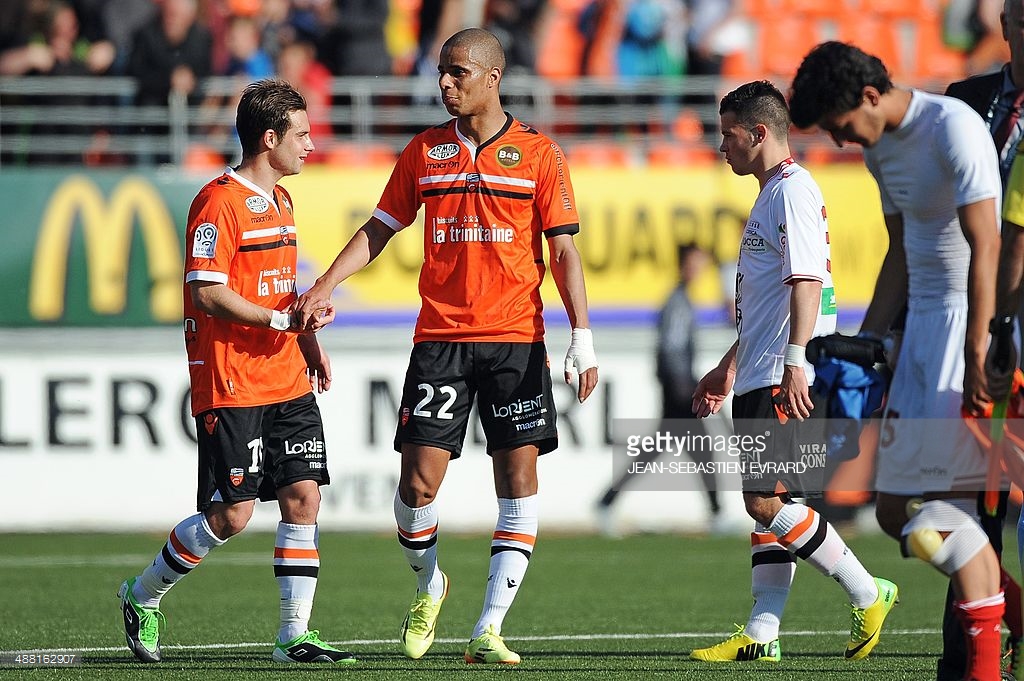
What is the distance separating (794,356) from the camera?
6.03 m

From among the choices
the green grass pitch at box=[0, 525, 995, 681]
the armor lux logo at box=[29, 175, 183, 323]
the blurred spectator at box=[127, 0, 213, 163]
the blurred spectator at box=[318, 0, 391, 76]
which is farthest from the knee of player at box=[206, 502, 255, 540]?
the blurred spectator at box=[318, 0, 391, 76]

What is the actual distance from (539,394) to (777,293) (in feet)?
3.69

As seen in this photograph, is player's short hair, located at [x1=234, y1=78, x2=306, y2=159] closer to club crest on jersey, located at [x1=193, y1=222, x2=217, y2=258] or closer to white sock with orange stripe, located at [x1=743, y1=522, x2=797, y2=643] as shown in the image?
club crest on jersey, located at [x1=193, y1=222, x2=217, y2=258]

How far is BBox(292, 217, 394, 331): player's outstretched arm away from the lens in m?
6.47

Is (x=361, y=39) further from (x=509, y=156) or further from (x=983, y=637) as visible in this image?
(x=983, y=637)

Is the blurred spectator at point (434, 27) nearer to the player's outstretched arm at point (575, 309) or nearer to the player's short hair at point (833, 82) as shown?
the player's outstretched arm at point (575, 309)

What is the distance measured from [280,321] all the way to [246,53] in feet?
32.5

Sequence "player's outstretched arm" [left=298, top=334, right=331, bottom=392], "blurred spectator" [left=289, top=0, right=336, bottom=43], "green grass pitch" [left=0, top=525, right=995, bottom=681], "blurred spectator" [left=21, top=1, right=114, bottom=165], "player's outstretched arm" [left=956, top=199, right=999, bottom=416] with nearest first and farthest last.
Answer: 1. "player's outstretched arm" [left=956, top=199, right=999, bottom=416]
2. "green grass pitch" [left=0, top=525, right=995, bottom=681]
3. "player's outstretched arm" [left=298, top=334, right=331, bottom=392]
4. "blurred spectator" [left=21, top=1, right=114, bottom=165]
5. "blurred spectator" [left=289, top=0, right=336, bottom=43]

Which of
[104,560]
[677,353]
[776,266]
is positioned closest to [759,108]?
[776,266]

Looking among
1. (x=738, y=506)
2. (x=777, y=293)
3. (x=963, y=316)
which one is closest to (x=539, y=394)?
(x=777, y=293)

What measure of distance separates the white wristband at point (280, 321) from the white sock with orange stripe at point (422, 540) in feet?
3.07

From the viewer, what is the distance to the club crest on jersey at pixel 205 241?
661 centimetres

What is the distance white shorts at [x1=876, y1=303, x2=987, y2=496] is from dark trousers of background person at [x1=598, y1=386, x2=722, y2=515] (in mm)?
9312

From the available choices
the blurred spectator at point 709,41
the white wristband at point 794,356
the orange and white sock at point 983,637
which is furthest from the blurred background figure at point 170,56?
the orange and white sock at point 983,637
